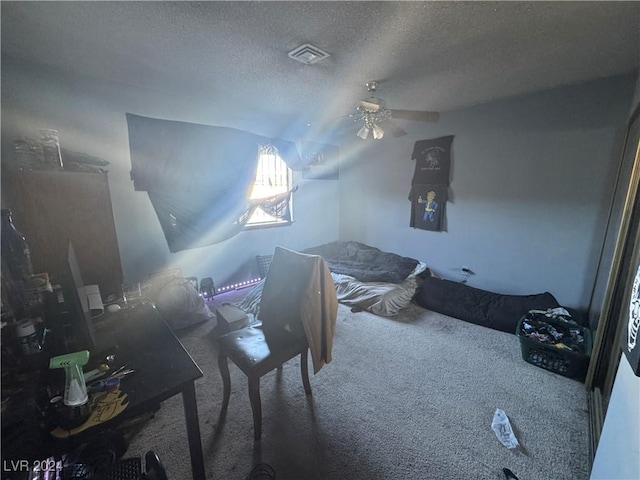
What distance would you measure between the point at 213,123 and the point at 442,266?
3.45 meters

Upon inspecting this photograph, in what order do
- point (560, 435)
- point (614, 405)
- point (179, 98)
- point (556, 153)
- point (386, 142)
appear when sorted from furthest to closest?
point (386, 142) → point (179, 98) → point (556, 153) → point (560, 435) → point (614, 405)

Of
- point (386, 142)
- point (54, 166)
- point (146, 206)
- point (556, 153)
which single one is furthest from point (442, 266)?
point (54, 166)

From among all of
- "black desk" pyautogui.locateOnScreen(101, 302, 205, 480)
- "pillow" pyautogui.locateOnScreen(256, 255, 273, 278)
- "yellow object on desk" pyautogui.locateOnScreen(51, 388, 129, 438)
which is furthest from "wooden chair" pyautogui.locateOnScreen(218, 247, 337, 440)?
"pillow" pyautogui.locateOnScreen(256, 255, 273, 278)

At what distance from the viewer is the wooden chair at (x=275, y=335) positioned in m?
1.51

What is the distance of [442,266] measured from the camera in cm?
359

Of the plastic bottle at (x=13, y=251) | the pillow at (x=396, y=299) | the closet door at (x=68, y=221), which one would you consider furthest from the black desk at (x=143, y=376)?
the pillow at (x=396, y=299)

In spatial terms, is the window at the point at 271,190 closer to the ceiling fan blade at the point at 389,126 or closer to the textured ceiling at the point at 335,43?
the textured ceiling at the point at 335,43

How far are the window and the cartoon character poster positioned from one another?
71.6 inches

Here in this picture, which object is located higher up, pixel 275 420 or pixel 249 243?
pixel 249 243

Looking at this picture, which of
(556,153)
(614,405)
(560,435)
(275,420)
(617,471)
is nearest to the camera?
(617,471)

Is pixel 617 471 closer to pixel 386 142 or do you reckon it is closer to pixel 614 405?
pixel 614 405

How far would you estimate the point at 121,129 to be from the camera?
8.38 feet

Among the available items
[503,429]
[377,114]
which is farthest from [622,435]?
[377,114]

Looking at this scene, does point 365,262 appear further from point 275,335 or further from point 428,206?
point 275,335
